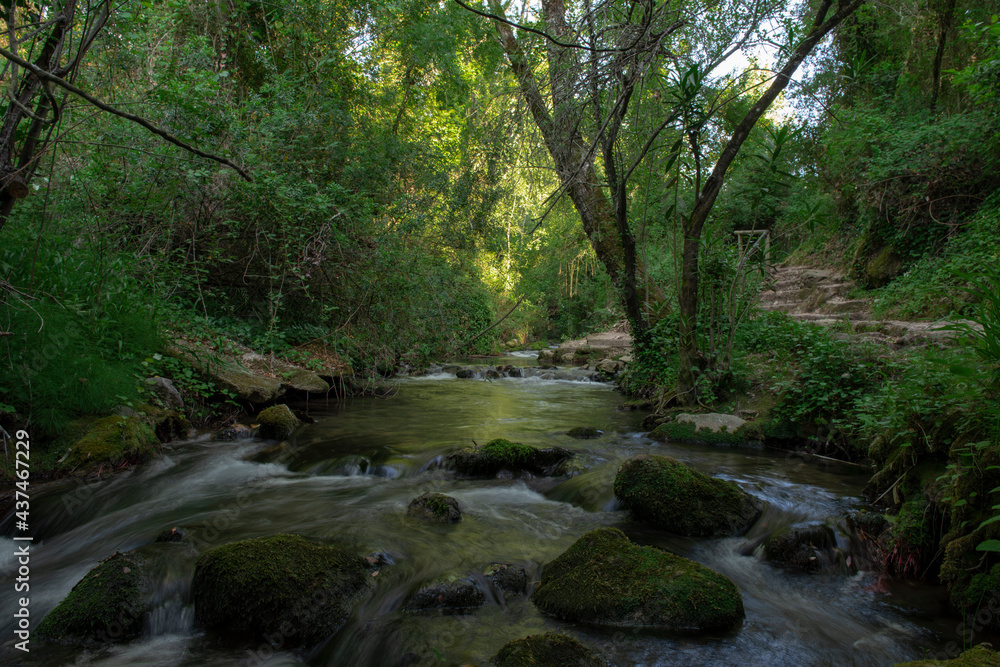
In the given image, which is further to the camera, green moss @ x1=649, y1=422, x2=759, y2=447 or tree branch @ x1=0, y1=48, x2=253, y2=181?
green moss @ x1=649, y1=422, x2=759, y2=447

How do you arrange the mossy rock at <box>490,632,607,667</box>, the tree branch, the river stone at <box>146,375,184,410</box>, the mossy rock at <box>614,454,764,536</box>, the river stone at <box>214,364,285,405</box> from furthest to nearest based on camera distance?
the river stone at <box>214,364,285,405</box>
the river stone at <box>146,375,184,410</box>
the mossy rock at <box>614,454,764,536</box>
the mossy rock at <box>490,632,607,667</box>
the tree branch

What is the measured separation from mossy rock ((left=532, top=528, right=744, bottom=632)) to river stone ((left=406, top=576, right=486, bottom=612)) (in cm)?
37

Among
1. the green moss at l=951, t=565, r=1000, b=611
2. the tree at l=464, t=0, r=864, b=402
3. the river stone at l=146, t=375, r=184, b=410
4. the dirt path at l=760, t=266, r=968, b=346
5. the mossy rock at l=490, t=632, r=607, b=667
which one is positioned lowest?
the mossy rock at l=490, t=632, r=607, b=667

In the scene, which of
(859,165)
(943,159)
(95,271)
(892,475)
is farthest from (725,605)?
(859,165)

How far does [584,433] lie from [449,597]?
14.0 ft

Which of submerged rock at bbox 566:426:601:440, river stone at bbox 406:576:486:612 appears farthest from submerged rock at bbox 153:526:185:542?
submerged rock at bbox 566:426:601:440

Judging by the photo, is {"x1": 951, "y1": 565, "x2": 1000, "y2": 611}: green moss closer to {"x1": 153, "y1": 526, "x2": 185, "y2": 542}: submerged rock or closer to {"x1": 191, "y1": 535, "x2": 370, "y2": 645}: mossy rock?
{"x1": 191, "y1": 535, "x2": 370, "y2": 645}: mossy rock

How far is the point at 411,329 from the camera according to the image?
9414mm

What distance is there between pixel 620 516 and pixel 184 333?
20.6ft

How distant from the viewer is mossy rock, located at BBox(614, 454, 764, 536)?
164 inches

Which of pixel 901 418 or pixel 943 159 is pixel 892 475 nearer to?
pixel 901 418

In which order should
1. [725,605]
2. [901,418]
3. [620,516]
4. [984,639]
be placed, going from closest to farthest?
[984,639], [725,605], [901,418], [620,516]

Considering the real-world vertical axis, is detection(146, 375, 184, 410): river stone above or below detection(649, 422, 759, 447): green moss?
above

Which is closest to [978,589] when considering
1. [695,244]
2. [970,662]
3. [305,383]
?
[970,662]
